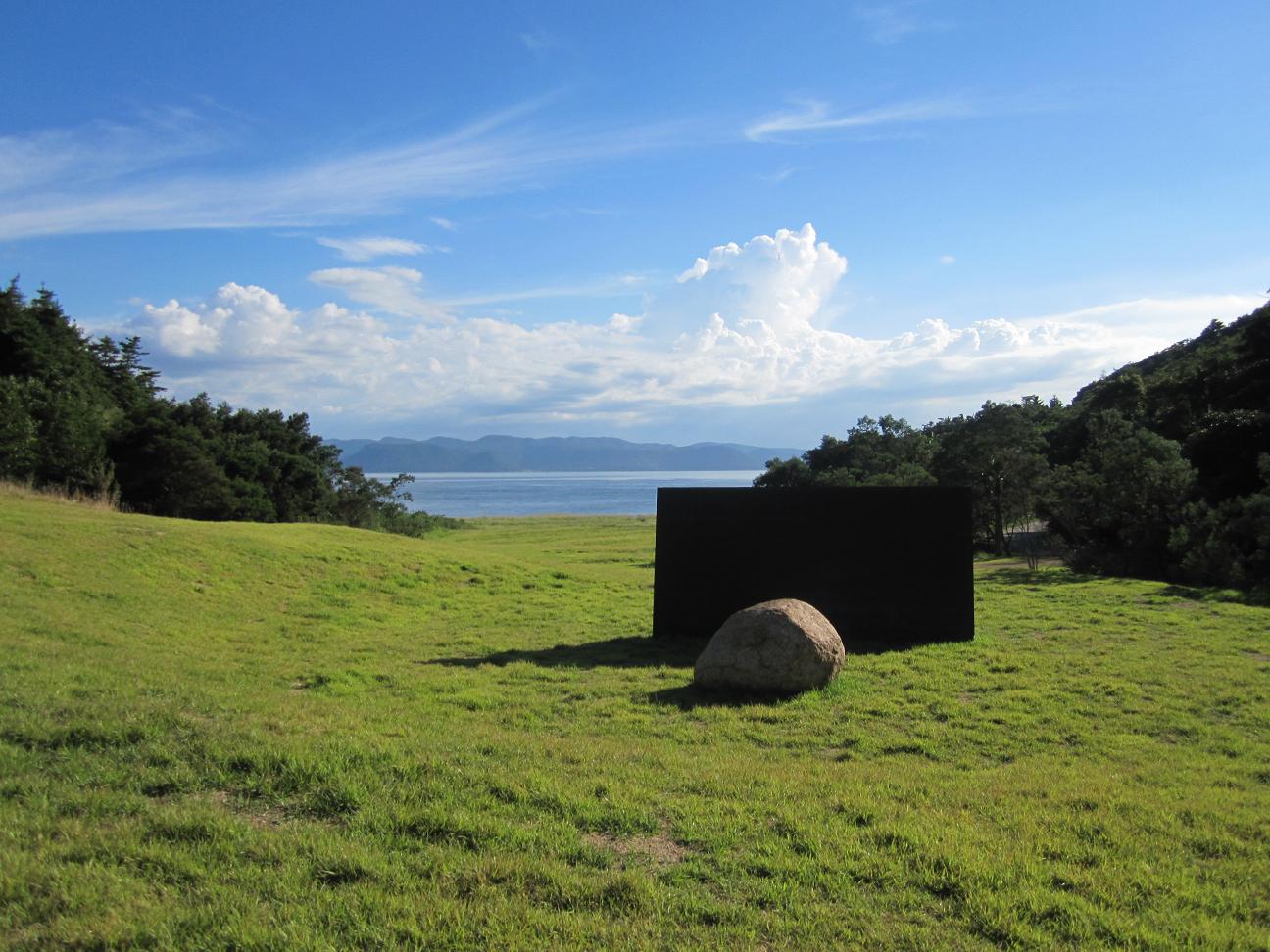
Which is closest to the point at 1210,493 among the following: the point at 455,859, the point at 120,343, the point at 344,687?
the point at 344,687

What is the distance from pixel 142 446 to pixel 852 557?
38263 mm

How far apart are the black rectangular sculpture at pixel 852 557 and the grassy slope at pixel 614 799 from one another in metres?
1.37

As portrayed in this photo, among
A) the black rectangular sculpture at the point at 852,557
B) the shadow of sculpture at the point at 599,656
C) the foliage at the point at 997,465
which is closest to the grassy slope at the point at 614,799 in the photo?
the shadow of sculpture at the point at 599,656

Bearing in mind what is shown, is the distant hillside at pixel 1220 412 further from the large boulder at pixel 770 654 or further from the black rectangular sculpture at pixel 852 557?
the large boulder at pixel 770 654

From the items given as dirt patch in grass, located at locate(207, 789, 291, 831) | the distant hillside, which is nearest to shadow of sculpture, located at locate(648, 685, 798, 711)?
dirt patch in grass, located at locate(207, 789, 291, 831)

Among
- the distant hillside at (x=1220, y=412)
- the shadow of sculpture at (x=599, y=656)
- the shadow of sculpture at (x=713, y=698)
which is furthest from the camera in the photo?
the distant hillside at (x=1220, y=412)

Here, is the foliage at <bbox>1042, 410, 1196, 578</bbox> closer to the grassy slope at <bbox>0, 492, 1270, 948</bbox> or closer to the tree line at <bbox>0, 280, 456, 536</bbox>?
the grassy slope at <bbox>0, 492, 1270, 948</bbox>

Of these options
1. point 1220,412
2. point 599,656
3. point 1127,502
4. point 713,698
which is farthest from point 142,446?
point 1220,412

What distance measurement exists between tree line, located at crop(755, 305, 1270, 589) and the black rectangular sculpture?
19.9 feet

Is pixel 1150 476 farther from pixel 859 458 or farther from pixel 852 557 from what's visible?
pixel 859 458

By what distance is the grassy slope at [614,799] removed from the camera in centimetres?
413

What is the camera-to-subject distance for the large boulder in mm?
10898

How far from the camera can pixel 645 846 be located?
16.9ft

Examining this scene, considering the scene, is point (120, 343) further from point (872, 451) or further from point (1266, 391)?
point (1266, 391)
